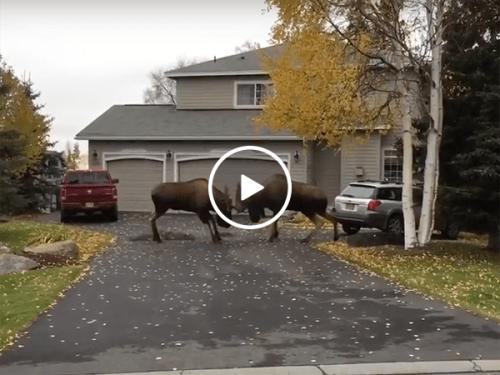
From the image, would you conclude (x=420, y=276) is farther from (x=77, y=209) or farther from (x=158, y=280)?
(x=77, y=209)

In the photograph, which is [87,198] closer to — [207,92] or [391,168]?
[207,92]

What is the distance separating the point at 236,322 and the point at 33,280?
16.3 ft

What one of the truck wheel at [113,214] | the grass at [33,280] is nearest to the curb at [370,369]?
the grass at [33,280]

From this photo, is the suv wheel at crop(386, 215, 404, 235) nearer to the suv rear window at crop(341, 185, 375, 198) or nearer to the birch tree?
the suv rear window at crop(341, 185, 375, 198)

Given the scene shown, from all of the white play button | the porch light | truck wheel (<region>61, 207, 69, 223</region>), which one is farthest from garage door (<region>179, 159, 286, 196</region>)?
truck wheel (<region>61, 207, 69, 223</region>)

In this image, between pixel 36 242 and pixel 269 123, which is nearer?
pixel 36 242

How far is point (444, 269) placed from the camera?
42.2 feet

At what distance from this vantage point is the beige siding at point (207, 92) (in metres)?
28.2

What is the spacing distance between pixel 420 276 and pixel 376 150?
47.7ft

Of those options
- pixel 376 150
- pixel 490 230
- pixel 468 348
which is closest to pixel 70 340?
pixel 468 348

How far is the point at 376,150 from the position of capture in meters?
26.0

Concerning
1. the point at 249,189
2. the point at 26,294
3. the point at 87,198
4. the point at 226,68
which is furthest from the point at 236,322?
the point at 226,68

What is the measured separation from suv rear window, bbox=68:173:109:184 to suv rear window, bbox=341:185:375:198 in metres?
9.83

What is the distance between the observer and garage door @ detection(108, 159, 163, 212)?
2588 centimetres
